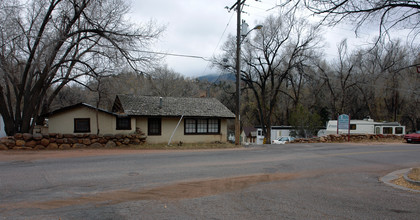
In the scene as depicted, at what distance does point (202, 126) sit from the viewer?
76.3 feet

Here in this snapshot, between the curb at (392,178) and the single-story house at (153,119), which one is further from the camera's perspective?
the single-story house at (153,119)

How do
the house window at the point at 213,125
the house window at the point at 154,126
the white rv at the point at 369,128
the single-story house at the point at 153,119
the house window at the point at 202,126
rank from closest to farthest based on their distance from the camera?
the single-story house at the point at 153,119, the house window at the point at 154,126, the house window at the point at 202,126, the house window at the point at 213,125, the white rv at the point at 369,128

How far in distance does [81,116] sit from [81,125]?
0.60 metres

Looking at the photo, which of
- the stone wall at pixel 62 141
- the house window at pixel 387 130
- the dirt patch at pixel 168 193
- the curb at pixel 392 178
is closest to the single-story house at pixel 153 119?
the stone wall at pixel 62 141

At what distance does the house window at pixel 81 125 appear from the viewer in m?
19.8

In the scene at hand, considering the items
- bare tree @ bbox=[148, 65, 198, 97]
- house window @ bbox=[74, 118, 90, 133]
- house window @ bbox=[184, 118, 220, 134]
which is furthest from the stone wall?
bare tree @ bbox=[148, 65, 198, 97]

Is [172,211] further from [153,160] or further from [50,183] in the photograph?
[153,160]

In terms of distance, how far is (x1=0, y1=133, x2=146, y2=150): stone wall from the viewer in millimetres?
15500

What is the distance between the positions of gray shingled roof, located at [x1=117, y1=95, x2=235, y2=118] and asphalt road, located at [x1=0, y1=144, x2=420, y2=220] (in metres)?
9.22

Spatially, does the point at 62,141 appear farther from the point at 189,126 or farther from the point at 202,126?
the point at 202,126

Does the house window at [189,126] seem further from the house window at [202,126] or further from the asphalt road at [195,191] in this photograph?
the asphalt road at [195,191]

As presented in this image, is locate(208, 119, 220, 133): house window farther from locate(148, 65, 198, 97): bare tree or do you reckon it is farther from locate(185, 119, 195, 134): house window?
locate(148, 65, 198, 97): bare tree

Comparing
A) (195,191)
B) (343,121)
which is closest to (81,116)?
(195,191)

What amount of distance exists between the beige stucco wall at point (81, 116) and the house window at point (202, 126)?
4.19 m
